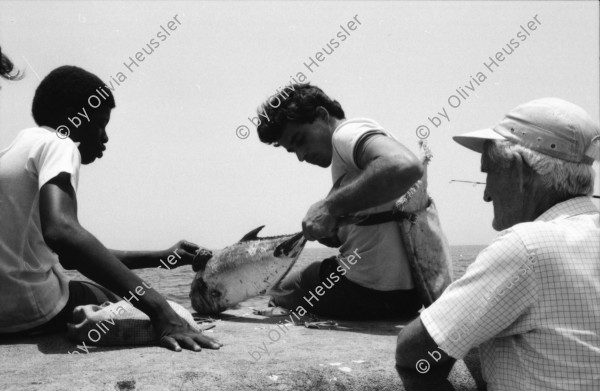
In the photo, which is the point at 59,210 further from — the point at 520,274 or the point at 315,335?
the point at 520,274

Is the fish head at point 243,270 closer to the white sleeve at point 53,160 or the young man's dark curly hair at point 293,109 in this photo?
the young man's dark curly hair at point 293,109

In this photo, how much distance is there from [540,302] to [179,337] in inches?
72.8

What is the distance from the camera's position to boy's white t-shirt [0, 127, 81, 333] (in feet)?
9.49

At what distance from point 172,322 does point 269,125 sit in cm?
188

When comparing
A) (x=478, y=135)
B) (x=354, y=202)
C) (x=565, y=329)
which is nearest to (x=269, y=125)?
(x=354, y=202)

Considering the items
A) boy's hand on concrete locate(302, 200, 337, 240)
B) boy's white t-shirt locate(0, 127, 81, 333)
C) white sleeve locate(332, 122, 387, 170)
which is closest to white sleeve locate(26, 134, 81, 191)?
boy's white t-shirt locate(0, 127, 81, 333)

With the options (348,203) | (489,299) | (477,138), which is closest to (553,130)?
(477,138)

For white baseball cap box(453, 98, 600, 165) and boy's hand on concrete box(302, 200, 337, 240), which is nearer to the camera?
white baseball cap box(453, 98, 600, 165)

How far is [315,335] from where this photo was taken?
345cm

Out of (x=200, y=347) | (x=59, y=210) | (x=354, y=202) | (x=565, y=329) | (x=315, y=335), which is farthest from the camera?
(x=315, y=335)

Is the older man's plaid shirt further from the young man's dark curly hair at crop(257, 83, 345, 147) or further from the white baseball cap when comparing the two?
the young man's dark curly hair at crop(257, 83, 345, 147)

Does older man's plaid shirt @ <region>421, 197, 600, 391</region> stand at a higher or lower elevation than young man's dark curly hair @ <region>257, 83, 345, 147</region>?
lower

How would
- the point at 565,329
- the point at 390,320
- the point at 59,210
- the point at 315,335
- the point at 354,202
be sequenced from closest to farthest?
the point at 565,329, the point at 59,210, the point at 354,202, the point at 315,335, the point at 390,320

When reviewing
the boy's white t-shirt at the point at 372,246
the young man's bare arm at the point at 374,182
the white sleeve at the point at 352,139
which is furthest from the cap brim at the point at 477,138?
the boy's white t-shirt at the point at 372,246
